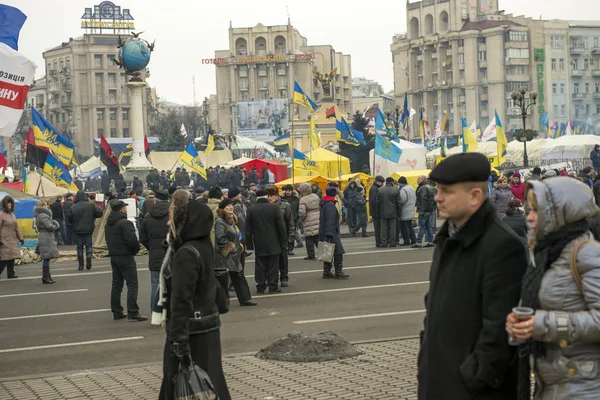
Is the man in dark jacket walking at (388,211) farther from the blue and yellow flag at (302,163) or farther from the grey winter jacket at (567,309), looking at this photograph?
the grey winter jacket at (567,309)

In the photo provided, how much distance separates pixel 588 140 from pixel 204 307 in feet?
152

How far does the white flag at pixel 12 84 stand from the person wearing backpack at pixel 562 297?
9519 millimetres

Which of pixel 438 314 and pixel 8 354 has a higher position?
pixel 438 314

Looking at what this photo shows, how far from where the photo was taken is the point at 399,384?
8.44 m

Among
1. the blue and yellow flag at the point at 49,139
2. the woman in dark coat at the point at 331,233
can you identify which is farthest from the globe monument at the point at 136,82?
the woman in dark coat at the point at 331,233

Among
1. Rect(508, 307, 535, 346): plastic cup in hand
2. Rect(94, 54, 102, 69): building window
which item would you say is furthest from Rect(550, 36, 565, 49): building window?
Rect(508, 307, 535, 346): plastic cup in hand

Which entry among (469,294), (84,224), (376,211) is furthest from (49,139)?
(469,294)

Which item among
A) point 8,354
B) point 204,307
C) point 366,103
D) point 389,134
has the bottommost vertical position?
point 8,354

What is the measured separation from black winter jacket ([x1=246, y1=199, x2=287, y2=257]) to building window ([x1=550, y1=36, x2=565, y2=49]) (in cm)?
13375

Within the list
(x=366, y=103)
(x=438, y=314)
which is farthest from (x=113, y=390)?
(x=366, y=103)

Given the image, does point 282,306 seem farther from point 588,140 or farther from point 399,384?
point 588,140

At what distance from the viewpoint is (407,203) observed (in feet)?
77.7

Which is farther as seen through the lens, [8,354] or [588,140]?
[588,140]

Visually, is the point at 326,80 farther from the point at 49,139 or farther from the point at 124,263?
the point at 124,263
